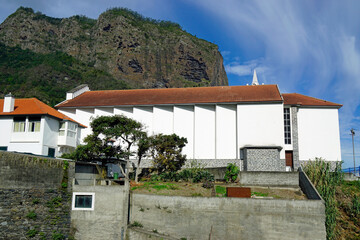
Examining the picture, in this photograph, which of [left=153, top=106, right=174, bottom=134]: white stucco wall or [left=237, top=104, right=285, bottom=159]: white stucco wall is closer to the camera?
[left=237, top=104, right=285, bottom=159]: white stucco wall

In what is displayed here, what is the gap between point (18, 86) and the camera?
207 feet

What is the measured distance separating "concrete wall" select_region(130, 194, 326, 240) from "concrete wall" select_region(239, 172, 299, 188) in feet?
21.9

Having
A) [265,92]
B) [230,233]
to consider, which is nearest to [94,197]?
[230,233]

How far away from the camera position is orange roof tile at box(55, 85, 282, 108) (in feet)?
117

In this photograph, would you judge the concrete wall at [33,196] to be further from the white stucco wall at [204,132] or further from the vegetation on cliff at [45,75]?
the vegetation on cliff at [45,75]

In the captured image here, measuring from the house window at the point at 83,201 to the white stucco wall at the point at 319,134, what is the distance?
22812mm

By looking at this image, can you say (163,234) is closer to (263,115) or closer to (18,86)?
(263,115)

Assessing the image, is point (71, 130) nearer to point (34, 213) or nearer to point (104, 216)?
point (34, 213)

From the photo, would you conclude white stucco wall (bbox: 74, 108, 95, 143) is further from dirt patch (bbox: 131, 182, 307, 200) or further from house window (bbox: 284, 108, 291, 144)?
house window (bbox: 284, 108, 291, 144)

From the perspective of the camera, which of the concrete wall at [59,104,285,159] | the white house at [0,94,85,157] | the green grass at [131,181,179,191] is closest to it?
the green grass at [131,181,179,191]

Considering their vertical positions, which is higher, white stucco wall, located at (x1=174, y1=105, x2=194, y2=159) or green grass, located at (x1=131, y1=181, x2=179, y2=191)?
white stucco wall, located at (x1=174, y1=105, x2=194, y2=159)

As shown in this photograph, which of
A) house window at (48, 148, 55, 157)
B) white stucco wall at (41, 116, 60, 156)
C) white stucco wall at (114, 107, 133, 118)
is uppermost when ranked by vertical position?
white stucco wall at (114, 107, 133, 118)

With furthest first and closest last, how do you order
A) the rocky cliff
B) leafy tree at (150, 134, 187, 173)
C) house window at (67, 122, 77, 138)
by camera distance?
the rocky cliff
house window at (67, 122, 77, 138)
leafy tree at (150, 134, 187, 173)

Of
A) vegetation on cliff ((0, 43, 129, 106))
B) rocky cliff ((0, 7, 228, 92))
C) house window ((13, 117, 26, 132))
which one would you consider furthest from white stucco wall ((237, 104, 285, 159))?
rocky cliff ((0, 7, 228, 92))
